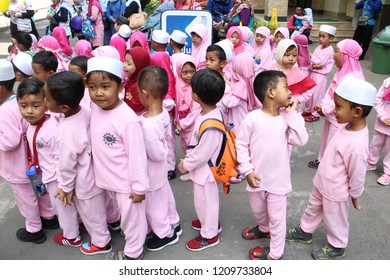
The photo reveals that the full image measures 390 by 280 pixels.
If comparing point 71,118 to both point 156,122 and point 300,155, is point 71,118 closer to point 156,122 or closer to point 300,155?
point 156,122

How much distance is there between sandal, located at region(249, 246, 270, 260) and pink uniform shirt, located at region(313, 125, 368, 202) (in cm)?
64

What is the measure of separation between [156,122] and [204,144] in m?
0.39

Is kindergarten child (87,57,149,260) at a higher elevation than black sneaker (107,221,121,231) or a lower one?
higher

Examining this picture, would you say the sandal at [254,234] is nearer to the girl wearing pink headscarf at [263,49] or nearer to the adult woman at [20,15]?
the girl wearing pink headscarf at [263,49]

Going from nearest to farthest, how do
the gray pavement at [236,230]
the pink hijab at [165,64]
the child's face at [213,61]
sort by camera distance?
1. the gray pavement at [236,230]
2. the child's face at [213,61]
3. the pink hijab at [165,64]

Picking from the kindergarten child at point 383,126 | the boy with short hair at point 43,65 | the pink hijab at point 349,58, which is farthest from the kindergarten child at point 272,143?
the boy with short hair at point 43,65

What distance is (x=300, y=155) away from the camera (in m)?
4.59

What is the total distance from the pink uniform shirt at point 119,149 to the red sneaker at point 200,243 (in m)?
0.74

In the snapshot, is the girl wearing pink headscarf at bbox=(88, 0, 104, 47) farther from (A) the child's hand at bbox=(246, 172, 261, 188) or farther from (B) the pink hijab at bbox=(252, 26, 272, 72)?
(A) the child's hand at bbox=(246, 172, 261, 188)

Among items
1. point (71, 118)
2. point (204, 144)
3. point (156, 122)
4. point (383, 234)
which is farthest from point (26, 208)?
point (383, 234)

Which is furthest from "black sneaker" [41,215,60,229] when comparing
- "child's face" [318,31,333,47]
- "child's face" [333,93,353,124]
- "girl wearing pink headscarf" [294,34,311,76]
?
"child's face" [318,31,333,47]

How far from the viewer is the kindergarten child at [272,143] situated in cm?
244

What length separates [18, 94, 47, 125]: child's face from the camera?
2566 mm

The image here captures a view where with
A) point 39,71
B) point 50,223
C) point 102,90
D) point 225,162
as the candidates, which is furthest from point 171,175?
point 102,90
